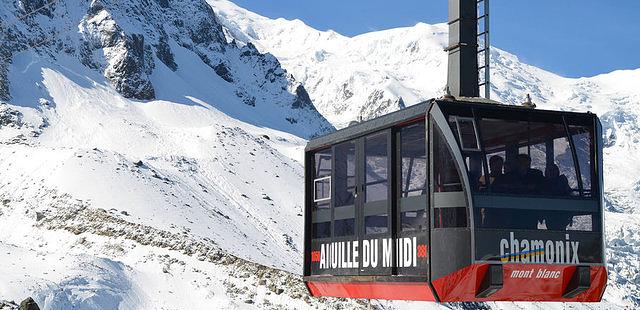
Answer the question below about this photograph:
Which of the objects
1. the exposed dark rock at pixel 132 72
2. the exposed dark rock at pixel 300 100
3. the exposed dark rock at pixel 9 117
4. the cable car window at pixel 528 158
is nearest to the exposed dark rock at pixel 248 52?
the exposed dark rock at pixel 300 100

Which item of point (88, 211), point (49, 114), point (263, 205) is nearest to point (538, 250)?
point (88, 211)

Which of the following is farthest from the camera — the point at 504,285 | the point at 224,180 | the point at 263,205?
the point at 224,180

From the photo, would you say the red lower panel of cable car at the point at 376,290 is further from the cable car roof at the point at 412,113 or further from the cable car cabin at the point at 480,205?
the cable car roof at the point at 412,113

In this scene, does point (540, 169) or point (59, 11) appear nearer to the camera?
point (540, 169)

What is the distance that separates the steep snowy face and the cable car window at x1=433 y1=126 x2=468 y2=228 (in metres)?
90.8

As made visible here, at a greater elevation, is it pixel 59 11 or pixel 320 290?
pixel 59 11

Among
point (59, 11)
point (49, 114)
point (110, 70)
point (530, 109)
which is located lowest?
point (530, 109)

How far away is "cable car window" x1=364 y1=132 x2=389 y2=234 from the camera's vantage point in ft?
55.0

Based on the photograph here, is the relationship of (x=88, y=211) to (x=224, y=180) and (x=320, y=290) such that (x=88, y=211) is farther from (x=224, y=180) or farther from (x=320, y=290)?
(x=320, y=290)

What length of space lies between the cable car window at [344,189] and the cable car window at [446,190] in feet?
10.1

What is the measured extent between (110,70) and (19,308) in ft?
302

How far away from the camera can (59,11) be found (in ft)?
418

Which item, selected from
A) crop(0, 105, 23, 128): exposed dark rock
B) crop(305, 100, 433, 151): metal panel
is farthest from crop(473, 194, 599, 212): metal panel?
crop(0, 105, 23, 128): exposed dark rock

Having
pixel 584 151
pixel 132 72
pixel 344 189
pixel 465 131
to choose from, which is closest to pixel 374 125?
pixel 344 189
